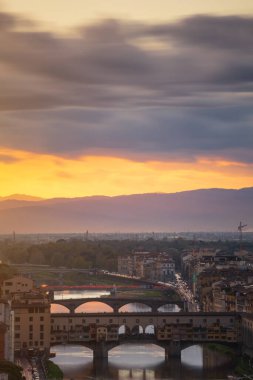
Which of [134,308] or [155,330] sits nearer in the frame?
[155,330]

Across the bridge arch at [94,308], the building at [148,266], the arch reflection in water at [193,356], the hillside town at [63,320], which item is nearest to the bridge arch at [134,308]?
the bridge arch at [94,308]

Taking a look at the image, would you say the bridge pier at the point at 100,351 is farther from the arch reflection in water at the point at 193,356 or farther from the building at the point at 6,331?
the building at the point at 6,331

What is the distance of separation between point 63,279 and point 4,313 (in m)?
54.8

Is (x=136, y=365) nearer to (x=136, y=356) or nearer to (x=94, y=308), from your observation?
(x=136, y=356)

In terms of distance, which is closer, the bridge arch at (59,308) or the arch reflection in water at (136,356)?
the arch reflection in water at (136,356)

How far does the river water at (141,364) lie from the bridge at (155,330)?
41cm

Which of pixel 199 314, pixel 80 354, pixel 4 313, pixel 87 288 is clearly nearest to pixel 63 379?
pixel 4 313

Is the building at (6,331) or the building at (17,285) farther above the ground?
the building at (17,285)

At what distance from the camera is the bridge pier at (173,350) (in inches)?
1571

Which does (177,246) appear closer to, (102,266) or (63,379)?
(102,266)

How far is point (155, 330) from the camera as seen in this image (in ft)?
137

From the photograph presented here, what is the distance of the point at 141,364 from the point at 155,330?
12.9 ft

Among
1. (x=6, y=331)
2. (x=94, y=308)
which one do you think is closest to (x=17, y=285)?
(x=94, y=308)

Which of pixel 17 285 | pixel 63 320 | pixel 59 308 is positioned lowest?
pixel 63 320
